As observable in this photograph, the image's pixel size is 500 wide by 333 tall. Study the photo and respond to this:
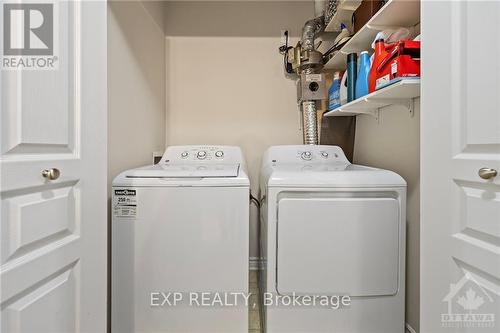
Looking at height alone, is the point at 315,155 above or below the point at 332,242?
above

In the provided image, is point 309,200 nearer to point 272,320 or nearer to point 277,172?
point 277,172

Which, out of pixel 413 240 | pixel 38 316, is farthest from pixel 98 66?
pixel 413 240

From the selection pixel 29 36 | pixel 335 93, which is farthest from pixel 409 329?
pixel 29 36

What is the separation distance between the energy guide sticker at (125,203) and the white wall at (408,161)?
4.68 feet

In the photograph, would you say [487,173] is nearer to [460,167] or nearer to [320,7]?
[460,167]

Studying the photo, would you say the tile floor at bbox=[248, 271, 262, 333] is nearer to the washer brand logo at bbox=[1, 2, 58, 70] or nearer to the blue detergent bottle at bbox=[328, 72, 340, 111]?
the blue detergent bottle at bbox=[328, 72, 340, 111]

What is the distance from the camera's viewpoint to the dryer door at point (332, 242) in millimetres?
1273

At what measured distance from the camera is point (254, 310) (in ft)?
5.56

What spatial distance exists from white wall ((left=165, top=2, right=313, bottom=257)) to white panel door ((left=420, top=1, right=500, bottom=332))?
1.58 m

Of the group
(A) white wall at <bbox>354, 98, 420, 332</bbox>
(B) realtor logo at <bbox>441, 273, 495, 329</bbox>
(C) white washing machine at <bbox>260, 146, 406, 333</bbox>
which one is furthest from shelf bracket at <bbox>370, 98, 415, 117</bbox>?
(B) realtor logo at <bbox>441, 273, 495, 329</bbox>

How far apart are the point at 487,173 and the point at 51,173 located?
1.18 meters

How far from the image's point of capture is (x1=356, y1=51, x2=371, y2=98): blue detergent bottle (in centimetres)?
146

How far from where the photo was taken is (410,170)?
56.2 inches

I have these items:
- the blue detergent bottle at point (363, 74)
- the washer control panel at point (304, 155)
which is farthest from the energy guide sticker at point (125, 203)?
the blue detergent bottle at point (363, 74)
